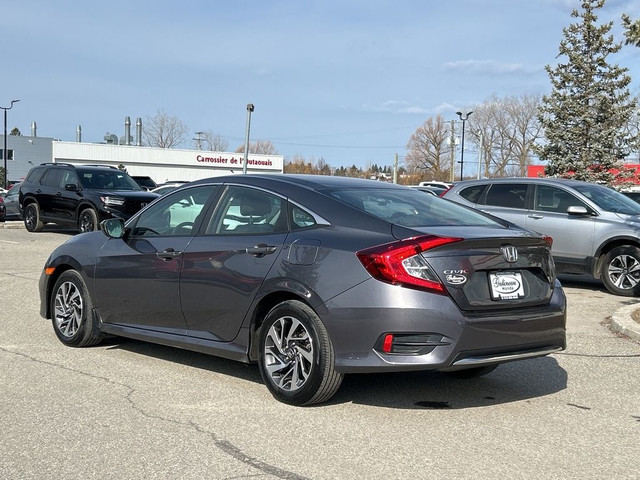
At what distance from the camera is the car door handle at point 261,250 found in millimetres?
5305

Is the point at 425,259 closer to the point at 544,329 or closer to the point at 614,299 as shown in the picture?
the point at 544,329

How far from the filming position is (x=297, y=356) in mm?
5074

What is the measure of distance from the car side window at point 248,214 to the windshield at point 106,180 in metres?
13.9

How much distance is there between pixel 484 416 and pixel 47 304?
442 cm

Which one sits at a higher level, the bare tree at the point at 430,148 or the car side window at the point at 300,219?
the bare tree at the point at 430,148

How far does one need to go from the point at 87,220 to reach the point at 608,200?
1207cm

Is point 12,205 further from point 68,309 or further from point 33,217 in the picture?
point 68,309

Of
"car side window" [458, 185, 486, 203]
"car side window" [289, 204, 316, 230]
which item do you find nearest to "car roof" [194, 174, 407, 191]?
"car side window" [289, 204, 316, 230]

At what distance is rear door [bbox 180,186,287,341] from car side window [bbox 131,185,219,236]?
9.3 inches

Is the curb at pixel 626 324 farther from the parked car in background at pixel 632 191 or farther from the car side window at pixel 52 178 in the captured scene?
the parked car in background at pixel 632 191

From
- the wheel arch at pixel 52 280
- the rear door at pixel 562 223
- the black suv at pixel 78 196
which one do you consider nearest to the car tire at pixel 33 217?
the black suv at pixel 78 196

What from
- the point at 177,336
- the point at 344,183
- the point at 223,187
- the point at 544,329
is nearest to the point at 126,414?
the point at 177,336

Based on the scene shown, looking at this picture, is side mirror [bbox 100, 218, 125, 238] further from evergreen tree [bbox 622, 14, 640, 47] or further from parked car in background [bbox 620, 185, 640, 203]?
parked car in background [bbox 620, 185, 640, 203]

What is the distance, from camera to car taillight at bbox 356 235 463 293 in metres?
4.67
